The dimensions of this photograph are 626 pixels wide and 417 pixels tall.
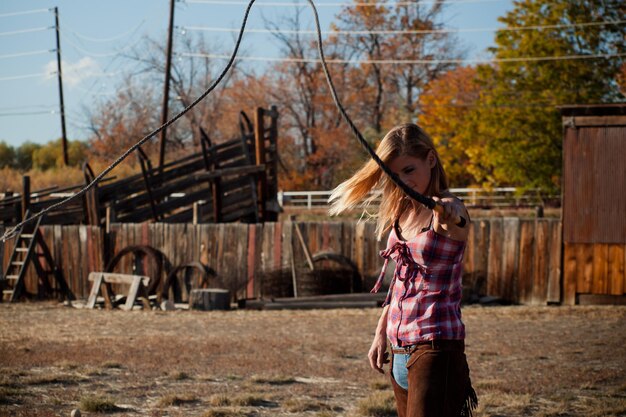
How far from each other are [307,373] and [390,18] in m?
36.5

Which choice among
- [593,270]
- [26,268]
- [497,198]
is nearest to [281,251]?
[26,268]

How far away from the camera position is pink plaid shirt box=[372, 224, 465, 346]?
3.57m

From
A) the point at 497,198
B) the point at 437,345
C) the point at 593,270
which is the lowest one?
the point at 593,270

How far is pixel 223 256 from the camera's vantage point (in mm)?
17406

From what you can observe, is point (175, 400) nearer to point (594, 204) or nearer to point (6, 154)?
point (594, 204)

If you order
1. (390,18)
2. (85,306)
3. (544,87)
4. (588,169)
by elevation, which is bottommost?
(85,306)

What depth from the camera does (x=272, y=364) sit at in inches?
377

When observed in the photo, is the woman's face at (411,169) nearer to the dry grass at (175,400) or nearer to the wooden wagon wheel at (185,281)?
the dry grass at (175,400)

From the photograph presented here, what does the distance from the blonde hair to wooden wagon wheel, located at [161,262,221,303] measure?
44.4 ft

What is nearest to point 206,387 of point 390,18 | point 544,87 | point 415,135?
point 415,135

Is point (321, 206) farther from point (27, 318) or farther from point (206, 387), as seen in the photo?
point (206, 387)

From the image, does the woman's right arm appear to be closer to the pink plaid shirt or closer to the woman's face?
the pink plaid shirt

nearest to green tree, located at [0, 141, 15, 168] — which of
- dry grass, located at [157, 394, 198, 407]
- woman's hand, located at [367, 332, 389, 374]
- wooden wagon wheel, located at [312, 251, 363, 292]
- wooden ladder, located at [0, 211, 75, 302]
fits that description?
wooden ladder, located at [0, 211, 75, 302]

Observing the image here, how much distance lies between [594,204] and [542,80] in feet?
53.0
